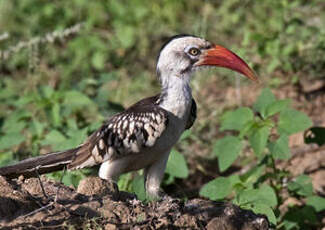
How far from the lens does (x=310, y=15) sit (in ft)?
25.4

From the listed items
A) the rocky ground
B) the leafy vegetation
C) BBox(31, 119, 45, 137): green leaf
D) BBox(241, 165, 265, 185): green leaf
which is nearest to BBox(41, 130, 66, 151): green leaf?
the leafy vegetation

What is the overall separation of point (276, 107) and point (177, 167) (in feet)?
2.68

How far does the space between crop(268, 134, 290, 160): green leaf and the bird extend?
49 centimetres

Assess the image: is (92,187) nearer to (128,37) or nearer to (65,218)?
(65,218)

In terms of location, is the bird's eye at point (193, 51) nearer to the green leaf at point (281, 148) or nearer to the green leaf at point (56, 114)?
the green leaf at point (281, 148)

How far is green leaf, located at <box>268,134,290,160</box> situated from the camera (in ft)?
14.8

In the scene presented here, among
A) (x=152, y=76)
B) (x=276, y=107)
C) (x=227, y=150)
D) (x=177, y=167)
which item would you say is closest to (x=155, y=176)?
(x=177, y=167)

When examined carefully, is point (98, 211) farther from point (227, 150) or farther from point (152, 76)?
point (152, 76)

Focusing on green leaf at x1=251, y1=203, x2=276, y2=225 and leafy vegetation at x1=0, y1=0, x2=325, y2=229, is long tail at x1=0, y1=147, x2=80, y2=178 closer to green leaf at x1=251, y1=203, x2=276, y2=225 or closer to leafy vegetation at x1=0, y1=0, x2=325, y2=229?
leafy vegetation at x1=0, y1=0, x2=325, y2=229

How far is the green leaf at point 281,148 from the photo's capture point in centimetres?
451

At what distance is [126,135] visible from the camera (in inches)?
167

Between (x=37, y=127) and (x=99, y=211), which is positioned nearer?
(x=99, y=211)

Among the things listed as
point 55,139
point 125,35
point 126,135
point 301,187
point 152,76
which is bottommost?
point 301,187

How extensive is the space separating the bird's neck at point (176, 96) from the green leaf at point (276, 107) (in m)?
0.69
